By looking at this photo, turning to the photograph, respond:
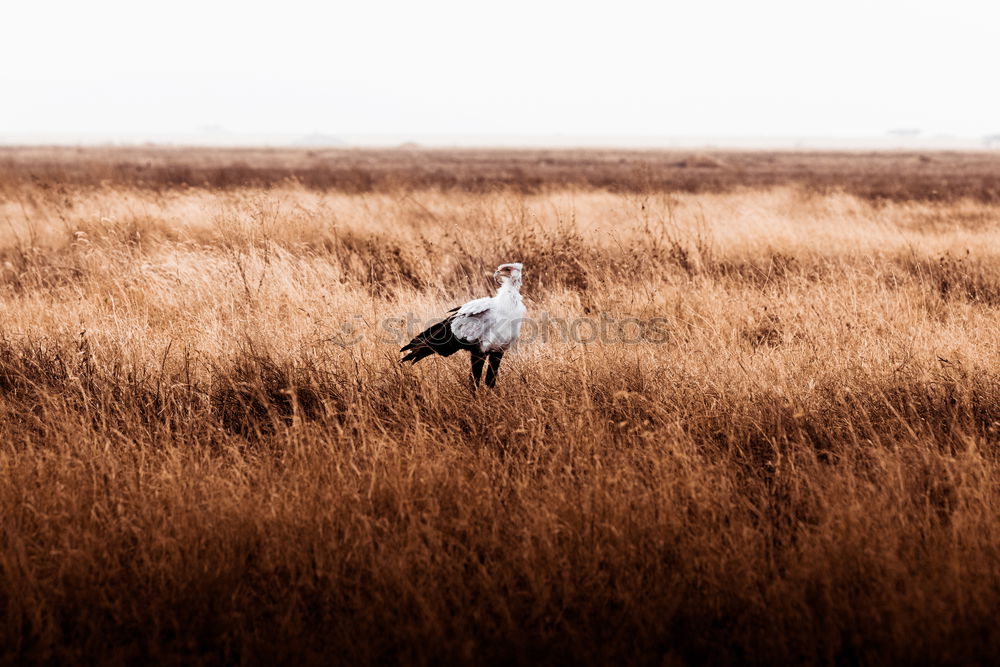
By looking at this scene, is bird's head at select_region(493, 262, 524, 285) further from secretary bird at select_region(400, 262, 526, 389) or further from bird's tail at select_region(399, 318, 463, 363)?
bird's tail at select_region(399, 318, 463, 363)

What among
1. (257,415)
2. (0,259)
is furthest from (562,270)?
(0,259)

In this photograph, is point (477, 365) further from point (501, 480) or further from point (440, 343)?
point (501, 480)

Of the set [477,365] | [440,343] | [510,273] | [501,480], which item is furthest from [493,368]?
[501,480]

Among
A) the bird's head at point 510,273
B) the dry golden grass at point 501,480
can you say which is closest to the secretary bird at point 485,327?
the bird's head at point 510,273

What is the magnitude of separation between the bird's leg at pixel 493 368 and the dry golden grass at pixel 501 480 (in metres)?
0.14

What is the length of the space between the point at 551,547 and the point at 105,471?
1898mm

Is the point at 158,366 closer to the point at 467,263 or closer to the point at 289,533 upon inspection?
the point at 289,533

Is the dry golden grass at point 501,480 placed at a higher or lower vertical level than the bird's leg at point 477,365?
lower

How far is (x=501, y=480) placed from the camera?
9.67 feet

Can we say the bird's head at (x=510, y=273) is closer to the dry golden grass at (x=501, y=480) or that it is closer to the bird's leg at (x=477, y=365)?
the bird's leg at (x=477, y=365)

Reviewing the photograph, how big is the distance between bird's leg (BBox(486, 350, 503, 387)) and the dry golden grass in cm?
14

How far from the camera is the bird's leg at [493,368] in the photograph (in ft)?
12.3

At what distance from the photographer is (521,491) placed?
2836 millimetres

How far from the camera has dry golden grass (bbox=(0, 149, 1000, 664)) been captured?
2.12m
